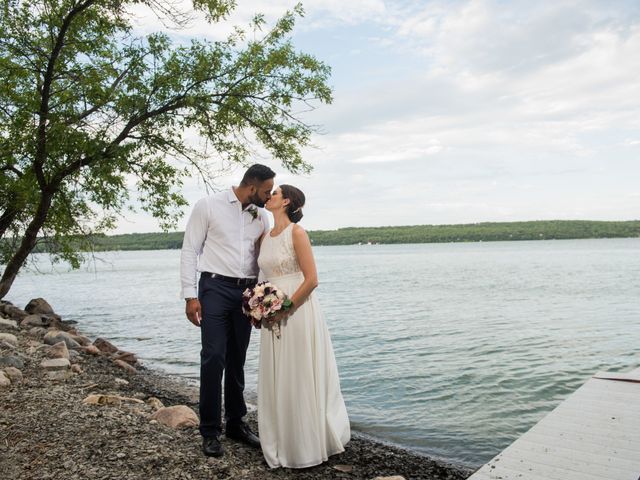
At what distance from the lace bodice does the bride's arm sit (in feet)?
0.24

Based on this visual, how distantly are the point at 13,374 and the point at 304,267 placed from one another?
19.2ft

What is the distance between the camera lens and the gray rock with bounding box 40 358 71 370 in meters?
9.88

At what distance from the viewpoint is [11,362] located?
9.33 metres

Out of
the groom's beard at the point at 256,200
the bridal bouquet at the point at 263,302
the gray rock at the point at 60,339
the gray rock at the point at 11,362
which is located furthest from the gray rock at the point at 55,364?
the groom's beard at the point at 256,200

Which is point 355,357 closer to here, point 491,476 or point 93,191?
point 93,191

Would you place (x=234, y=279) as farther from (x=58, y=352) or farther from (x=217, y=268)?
(x=58, y=352)

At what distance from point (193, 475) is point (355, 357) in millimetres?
10642

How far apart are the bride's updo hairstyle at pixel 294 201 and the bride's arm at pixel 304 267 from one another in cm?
16

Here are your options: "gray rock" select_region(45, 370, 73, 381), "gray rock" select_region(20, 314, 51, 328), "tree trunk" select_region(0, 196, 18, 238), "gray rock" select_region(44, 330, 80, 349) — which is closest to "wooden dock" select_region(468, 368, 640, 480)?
"gray rock" select_region(45, 370, 73, 381)

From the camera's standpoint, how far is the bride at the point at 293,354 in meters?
5.32

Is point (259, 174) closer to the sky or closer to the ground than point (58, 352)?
closer to the sky

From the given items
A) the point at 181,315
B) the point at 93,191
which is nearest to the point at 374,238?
the point at 181,315

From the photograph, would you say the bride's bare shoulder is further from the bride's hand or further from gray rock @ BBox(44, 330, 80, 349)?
gray rock @ BBox(44, 330, 80, 349)

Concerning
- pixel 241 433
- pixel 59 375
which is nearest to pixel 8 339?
pixel 59 375
